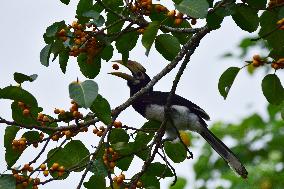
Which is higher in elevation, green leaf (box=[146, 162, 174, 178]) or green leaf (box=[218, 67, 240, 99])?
green leaf (box=[218, 67, 240, 99])

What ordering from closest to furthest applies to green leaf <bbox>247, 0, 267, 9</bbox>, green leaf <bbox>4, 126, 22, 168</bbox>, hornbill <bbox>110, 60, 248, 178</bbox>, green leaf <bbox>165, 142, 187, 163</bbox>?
green leaf <bbox>247, 0, 267, 9</bbox>, green leaf <bbox>4, 126, 22, 168</bbox>, green leaf <bbox>165, 142, 187, 163</bbox>, hornbill <bbox>110, 60, 248, 178</bbox>

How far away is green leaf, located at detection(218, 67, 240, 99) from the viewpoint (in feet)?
Result: 11.1

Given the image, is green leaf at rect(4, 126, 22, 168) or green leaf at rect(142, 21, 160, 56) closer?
green leaf at rect(142, 21, 160, 56)

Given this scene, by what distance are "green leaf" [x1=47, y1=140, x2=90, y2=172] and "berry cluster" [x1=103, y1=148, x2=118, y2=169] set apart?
0.11 m

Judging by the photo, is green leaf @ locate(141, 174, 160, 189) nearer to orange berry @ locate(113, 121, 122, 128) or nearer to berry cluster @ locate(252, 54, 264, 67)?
orange berry @ locate(113, 121, 122, 128)

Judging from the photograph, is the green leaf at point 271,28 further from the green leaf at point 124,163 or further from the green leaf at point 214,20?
the green leaf at point 124,163

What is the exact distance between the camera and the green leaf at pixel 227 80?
11.1ft

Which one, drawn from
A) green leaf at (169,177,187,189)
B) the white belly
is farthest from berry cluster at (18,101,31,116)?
green leaf at (169,177,187,189)

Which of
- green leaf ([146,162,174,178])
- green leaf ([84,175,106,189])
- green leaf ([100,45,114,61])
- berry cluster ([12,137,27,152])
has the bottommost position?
green leaf ([84,175,106,189])

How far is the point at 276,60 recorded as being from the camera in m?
3.18

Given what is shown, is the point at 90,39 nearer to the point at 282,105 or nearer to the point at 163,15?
the point at 163,15

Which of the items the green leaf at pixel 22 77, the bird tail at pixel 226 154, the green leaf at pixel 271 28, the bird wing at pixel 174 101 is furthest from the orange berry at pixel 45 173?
the bird wing at pixel 174 101

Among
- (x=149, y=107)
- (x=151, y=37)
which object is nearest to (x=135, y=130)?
(x=151, y=37)

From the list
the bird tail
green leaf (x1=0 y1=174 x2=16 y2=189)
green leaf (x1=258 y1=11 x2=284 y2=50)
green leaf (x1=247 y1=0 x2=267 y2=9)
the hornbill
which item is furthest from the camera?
the hornbill
